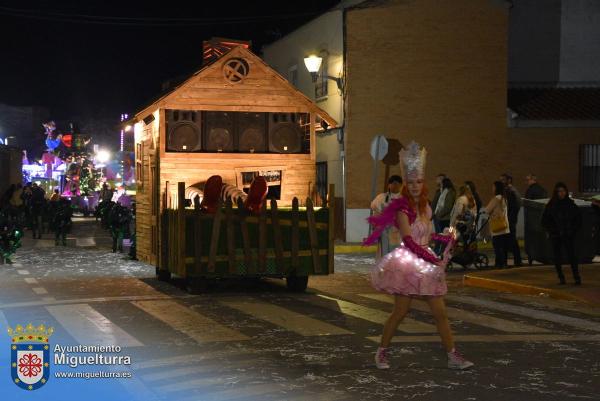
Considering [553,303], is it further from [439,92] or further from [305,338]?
[439,92]

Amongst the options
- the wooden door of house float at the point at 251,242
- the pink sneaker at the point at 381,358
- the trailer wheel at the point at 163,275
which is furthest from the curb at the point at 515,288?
the pink sneaker at the point at 381,358

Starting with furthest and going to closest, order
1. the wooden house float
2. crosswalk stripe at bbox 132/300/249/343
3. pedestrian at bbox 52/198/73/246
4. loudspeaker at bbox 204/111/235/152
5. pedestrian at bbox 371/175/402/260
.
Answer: pedestrian at bbox 52/198/73/246, loudspeaker at bbox 204/111/235/152, the wooden house float, crosswalk stripe at bbox 132/300/249/343, pedestrian at bbox 371/175/402/260

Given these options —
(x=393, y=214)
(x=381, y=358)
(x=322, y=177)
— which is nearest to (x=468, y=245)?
(x=393, y=214)

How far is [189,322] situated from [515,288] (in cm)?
624

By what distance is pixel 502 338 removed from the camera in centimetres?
1077

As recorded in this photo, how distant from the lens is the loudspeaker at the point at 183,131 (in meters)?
17.0

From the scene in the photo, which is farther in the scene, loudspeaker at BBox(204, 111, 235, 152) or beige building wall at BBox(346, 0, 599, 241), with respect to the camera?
beige building wall at BBox(346, 0, 599, 241)

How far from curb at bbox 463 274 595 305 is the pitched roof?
45.0 ft

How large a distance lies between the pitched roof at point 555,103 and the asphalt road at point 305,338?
1381 cm

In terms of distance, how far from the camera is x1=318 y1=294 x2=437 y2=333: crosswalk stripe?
11.4 metres

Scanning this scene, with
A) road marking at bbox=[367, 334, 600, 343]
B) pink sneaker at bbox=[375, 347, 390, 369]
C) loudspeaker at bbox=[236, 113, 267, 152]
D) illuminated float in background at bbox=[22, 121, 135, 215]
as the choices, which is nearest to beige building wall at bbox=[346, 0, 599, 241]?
loudspeaker at bbox=[236, 113, 267, 152]

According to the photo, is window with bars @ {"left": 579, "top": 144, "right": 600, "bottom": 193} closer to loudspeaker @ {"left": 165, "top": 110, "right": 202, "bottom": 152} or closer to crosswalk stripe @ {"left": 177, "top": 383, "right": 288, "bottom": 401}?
loudspeaker @ {"left": 165, "top": 110, "right": 202, "bottom": 152}

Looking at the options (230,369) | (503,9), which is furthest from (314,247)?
(503,9)

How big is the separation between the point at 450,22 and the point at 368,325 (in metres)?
19.1
